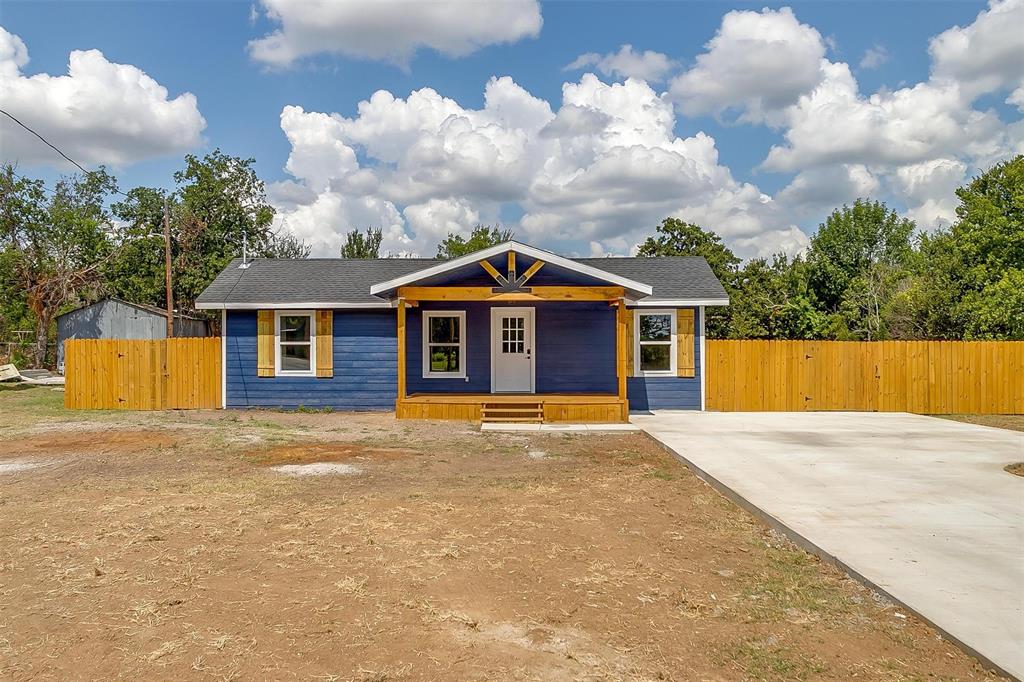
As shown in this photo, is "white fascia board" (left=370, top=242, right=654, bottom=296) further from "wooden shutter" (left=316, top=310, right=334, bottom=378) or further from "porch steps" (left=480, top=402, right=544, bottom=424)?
"porch steps" (left=480, top=402, right=544, bottom=424)

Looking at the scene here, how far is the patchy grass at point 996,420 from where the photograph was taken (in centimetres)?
1229

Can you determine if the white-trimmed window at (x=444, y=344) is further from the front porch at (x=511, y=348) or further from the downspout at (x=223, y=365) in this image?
the downspout at (x=223, y=365)

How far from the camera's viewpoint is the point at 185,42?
46.4 feet

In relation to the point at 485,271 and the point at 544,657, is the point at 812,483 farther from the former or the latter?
the point at 485,271

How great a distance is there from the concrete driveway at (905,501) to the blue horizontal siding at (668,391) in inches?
88.5

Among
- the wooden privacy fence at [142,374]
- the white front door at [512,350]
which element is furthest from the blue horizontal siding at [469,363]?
the wooden privacy fence at [142,374]

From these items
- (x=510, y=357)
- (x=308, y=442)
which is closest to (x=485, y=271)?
(x=510, y=357)

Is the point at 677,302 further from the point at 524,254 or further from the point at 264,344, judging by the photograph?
the point at 264,344

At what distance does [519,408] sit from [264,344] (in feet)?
19.6

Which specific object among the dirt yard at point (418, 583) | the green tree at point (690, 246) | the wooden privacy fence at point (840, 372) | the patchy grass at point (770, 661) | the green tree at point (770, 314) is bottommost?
the patchy grass at point (770, 661)

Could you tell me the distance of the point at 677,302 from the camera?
46.0 feet

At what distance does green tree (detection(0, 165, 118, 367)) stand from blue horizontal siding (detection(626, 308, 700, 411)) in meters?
26.1

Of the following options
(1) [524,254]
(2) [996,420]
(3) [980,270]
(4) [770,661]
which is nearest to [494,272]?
(1) [524,254]

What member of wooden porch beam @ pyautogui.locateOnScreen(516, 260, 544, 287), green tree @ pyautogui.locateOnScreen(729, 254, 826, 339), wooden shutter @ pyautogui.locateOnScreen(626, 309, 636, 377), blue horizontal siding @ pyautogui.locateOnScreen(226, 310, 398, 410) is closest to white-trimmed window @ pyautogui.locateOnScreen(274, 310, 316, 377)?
blue horizontal siding @ pyautogui.locateOnScreen(226, 310, 398, 410)
